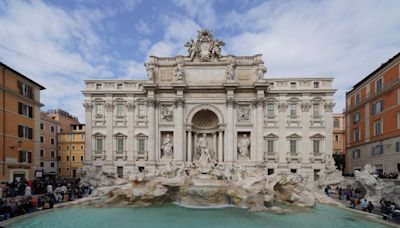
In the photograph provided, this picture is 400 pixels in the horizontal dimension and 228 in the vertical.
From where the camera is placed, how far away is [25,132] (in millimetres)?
25328

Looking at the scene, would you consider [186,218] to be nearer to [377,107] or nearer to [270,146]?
[270,146]

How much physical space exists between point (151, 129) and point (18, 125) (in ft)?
42.4

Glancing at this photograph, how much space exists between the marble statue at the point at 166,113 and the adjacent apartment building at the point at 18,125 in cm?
1342

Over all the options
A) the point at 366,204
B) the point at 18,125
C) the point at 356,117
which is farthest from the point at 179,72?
the point at 356,117

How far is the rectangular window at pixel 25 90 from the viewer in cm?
2486

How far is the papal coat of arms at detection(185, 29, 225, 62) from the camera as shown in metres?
29.9

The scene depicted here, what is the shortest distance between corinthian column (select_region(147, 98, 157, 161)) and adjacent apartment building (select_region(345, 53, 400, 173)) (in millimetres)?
24774

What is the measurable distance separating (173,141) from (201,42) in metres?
12.2

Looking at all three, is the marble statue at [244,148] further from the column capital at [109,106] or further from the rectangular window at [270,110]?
the column capital at [109,106]

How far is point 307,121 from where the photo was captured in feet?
96.1

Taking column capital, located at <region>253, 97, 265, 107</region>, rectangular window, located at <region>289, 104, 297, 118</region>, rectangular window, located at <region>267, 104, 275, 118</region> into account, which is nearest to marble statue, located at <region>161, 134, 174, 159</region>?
column capital, located at <region>253, 97, 265, 107</region>

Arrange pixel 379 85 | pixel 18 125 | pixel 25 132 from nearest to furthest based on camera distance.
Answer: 1. pixel 18 125
2. pixel 25 132
3. pixel 379 85

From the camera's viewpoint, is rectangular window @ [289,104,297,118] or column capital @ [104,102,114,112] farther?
column capital @ [104,102,114,112]

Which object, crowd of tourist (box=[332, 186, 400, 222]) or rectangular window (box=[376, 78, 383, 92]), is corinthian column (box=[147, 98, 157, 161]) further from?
rectangular window (box=[376, 78, 383, 92])
